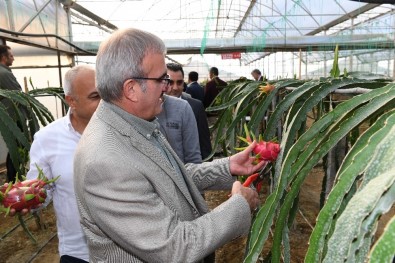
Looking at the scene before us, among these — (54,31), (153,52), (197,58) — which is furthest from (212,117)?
(197,58)

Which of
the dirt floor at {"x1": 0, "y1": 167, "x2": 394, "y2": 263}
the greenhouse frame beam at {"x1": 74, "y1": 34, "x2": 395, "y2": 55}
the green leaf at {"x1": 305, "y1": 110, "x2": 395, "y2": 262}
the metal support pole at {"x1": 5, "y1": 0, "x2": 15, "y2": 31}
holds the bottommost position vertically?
the dirt floor at {"x1": 0, "y1": 167, "x2": 394, "y2": 263}

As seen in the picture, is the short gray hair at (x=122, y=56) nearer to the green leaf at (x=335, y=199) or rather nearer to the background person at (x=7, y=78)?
the green leaf at (x=335, y=199)

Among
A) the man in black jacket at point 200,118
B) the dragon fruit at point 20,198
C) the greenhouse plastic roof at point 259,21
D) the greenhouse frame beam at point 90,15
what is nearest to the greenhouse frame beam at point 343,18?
the greenhouse plastic roof at point 259,21

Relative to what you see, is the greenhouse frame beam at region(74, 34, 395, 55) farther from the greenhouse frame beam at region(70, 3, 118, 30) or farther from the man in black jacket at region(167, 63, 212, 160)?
the man in black jacket at region(167, 63, 212, 160)

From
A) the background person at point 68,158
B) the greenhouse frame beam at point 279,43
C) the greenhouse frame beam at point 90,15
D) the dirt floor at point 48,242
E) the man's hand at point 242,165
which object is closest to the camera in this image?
the man's hand at point 242,165

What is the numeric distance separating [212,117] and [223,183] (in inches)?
172

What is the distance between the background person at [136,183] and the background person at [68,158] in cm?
32

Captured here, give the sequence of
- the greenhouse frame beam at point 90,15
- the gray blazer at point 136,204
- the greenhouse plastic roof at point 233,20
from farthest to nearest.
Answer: the greenhouse frame beam at point 90,15
the greenhouse plastic roof at point 233,20
the gray blazer at point 136,204

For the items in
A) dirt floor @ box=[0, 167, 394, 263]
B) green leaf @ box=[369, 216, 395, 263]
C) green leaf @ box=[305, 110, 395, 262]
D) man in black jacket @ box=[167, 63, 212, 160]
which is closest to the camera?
green leaf @ box=[369, 216, 395, 263]

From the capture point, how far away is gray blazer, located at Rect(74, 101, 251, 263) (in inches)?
30.2

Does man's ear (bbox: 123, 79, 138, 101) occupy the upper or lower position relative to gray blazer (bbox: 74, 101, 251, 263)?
upper

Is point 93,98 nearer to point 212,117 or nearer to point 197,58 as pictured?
point 212,117

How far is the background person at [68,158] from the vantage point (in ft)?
3.98

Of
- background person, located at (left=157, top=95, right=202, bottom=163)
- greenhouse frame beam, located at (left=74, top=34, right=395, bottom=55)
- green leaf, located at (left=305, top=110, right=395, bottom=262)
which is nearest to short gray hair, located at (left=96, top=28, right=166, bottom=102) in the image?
green leaf, located at (left=305, top=110, right=395, bottom=262)
